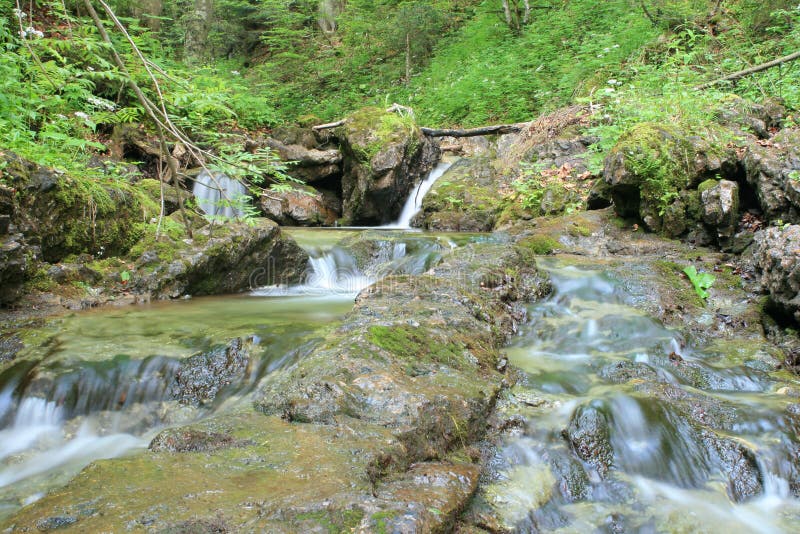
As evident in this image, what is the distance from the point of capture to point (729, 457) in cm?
304

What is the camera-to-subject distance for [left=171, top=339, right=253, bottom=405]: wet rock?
3.89 meters

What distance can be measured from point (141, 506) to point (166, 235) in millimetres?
5716

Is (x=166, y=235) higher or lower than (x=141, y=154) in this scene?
lower

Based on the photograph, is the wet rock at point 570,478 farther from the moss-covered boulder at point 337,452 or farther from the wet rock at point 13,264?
the wet rock at point 13,264

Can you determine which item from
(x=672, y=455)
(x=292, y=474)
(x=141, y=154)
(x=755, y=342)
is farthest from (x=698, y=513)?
(x=141, y=154)

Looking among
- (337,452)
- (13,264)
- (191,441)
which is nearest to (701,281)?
(337,452)

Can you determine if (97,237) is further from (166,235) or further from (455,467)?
(455,467)

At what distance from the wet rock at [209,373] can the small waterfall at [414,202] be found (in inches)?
312

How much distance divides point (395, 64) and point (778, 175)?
51.7ft

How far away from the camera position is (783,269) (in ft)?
14.8

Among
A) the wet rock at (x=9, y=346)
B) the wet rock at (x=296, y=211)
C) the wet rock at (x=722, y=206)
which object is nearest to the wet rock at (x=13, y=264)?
the wet rock at (x=9, y=346)

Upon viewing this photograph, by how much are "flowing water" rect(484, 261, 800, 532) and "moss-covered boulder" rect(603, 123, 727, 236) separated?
11.1 ft

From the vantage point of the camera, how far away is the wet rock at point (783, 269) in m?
4.41

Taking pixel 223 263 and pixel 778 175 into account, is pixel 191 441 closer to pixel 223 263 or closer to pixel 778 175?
pixel 223 263
